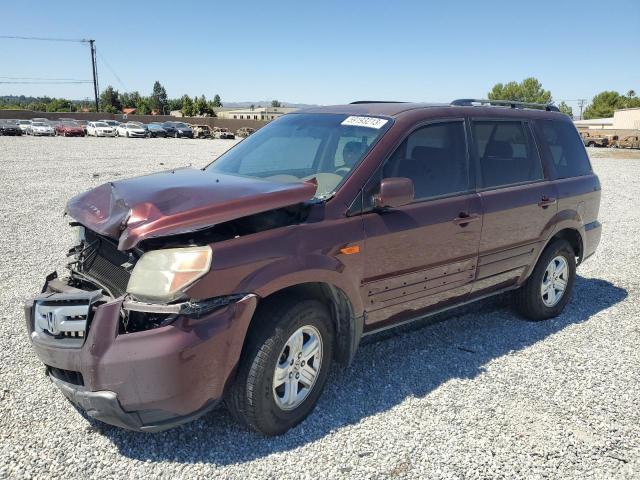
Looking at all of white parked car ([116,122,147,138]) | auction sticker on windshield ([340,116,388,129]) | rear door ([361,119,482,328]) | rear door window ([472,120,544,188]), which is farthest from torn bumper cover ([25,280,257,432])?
white parked car ([116,122,147,138])

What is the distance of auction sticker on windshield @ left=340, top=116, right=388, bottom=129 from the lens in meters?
3.69

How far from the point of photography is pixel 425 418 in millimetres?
3352

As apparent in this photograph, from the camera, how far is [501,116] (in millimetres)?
4543

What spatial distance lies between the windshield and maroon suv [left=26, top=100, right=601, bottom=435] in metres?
0.02

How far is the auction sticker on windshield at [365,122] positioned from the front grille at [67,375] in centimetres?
243

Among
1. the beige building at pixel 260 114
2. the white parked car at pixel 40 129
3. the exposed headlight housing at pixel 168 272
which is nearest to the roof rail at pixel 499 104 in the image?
the exposed headlight housing at pixel 168 272

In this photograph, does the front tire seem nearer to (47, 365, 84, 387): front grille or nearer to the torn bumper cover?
the torn bumper cover

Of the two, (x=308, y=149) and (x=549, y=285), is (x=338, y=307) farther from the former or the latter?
(x=549, y=285)

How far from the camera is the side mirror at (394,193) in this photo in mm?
3252

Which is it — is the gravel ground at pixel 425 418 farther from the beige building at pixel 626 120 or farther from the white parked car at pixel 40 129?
the beige building at pixel 626 120

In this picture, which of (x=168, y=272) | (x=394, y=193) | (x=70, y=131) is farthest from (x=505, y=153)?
(x=70, y=131)

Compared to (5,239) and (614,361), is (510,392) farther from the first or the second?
(5,239)

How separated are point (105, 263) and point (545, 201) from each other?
3739 millimetres

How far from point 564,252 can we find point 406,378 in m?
2.37
